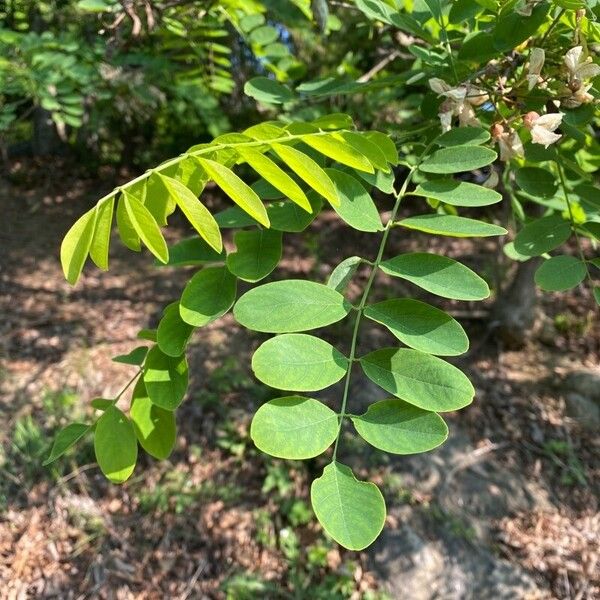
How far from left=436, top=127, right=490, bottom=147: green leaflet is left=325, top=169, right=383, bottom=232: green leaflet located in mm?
134


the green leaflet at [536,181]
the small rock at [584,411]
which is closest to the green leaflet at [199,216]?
the green leaflet at [536,181]

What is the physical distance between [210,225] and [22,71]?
4.90ft

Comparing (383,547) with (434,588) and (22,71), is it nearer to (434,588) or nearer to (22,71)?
(434,588)

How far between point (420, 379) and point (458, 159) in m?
0.30

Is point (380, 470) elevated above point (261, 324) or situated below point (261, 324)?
below

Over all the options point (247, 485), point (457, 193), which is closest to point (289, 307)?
point (457, 193)

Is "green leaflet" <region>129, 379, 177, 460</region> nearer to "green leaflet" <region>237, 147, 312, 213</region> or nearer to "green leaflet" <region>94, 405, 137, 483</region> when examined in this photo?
"green leaflet" <region>94, 405, 137, 483</region>

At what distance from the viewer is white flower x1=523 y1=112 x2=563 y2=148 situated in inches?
27.4

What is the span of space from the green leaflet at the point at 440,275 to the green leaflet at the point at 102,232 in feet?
1.05

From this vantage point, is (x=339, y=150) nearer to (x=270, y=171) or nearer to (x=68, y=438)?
(x=270, y=171)

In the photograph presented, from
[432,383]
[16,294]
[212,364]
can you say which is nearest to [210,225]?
[432,383]

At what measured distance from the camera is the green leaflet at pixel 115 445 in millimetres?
746

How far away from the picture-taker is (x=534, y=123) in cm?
71

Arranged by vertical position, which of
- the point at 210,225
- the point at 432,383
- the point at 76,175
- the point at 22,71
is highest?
the point at 210,225
